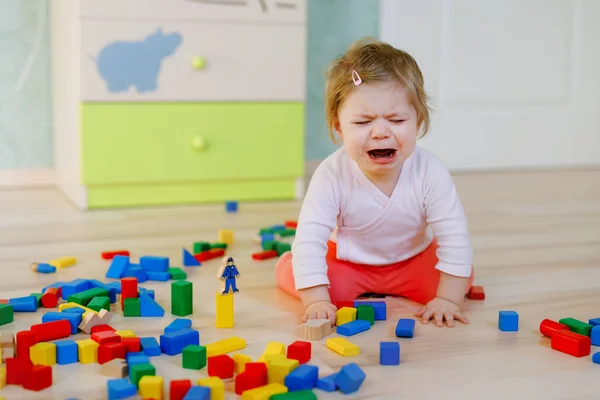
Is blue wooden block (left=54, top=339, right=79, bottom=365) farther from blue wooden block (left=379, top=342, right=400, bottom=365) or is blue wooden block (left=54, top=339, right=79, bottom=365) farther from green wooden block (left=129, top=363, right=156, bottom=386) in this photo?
blue wooden block (left=379, top=342, right=400, bottom=365)

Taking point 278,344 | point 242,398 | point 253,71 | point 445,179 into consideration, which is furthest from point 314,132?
point 242,398

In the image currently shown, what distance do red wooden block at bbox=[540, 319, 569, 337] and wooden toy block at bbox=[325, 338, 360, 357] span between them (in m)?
0.30

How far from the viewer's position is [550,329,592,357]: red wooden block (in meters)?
1.12

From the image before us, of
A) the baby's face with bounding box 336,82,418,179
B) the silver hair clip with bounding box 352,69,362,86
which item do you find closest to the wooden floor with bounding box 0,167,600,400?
the baby's face with bounding box 336,82,418,179

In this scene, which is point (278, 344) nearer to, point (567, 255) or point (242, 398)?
point (242, 398)

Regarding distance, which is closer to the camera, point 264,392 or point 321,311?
point 264,392

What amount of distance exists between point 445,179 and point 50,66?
1.63m

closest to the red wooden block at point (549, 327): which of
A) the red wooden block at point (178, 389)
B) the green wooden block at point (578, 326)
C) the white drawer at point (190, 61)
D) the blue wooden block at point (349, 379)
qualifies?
the green wooden block at point (578, 326)

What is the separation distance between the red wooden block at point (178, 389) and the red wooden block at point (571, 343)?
0.54 meters

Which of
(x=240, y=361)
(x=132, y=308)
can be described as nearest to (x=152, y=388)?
(x=240, y=361)

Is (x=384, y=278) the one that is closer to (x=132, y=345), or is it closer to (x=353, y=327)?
(x=353, y=327)

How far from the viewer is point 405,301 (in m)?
1.41

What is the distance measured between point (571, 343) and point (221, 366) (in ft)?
1.61

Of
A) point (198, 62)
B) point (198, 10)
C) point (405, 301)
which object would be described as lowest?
point (405, 301)
